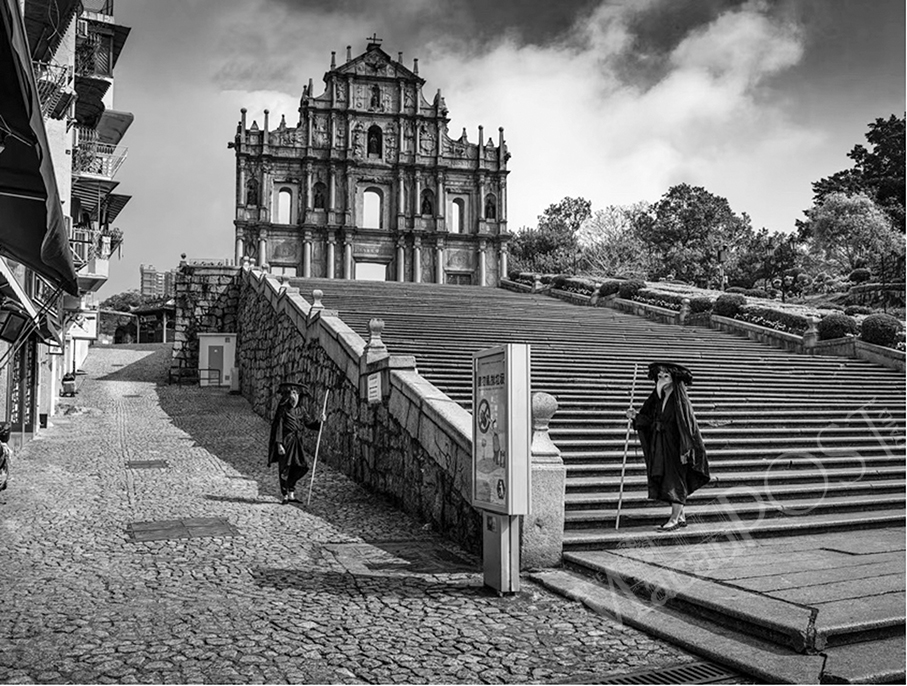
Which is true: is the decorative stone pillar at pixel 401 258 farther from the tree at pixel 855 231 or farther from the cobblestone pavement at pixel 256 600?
the cobblestone pavement at pixel 256 600

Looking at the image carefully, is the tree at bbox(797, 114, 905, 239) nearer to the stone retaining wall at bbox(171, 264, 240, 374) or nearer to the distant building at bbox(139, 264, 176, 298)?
the stone retaining wall at bbox(171, 264, 240, 374)

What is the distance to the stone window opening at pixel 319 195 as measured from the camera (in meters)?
49.3

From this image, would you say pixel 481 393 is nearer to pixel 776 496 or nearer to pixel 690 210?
pixel 776 496

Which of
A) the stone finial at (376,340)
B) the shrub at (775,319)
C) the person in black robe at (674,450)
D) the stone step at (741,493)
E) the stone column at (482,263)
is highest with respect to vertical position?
the stone column at (482,263)

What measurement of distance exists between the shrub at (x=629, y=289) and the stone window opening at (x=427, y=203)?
973 inches

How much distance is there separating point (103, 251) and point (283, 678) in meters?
24.4

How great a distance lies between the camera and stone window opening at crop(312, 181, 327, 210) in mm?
49312

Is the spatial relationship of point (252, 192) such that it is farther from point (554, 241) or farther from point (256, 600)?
point (256, 600)

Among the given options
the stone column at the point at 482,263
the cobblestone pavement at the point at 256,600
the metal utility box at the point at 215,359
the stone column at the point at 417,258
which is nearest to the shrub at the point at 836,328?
the cobblestone pavement at the point at 256,600

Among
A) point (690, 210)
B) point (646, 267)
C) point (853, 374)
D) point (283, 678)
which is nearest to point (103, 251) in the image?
point (853, 374)

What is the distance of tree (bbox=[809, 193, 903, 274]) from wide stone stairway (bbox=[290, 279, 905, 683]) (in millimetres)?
32915

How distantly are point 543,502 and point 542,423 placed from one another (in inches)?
25.3

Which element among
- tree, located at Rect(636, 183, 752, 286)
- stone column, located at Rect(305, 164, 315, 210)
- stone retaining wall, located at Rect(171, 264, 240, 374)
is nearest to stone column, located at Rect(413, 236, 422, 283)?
stone column, located at Rect(305, 164, 315, 210)

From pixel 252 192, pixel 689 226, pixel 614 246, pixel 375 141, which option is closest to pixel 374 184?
pixel 375 141
